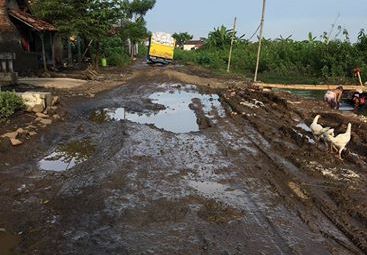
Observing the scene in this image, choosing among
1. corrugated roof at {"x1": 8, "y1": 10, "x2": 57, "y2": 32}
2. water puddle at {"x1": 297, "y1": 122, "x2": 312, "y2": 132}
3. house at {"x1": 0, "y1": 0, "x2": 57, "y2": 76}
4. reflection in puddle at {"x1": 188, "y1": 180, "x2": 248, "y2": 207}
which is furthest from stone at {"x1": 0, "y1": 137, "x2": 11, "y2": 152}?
corrugated roof at {"x1": 8, "y1": 10, "x2": 57, "y2": 32}

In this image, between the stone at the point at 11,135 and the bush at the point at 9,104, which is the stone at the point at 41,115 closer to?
the bush at the point at 9,104

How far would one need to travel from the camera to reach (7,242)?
4898mm

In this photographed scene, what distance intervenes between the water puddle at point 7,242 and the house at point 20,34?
1563 centimetres

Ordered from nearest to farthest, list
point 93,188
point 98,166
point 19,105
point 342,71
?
point 93,188, point 98,166, point 19,105, point 342,71

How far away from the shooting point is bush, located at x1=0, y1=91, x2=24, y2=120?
34.0 feet

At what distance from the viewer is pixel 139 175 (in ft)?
23.6

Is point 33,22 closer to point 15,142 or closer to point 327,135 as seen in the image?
point 15,142

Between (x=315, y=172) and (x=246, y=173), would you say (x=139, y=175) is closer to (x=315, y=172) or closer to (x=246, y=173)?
(x=246, y=173)

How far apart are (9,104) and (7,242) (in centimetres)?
649

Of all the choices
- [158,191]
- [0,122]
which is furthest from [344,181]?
[0,122]

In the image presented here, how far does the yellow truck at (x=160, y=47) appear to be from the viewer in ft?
117

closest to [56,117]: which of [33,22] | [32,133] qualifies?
[32,133]

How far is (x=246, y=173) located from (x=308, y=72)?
26193mm

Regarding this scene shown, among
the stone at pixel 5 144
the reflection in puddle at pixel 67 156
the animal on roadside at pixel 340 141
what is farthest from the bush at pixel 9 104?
the animal on roadside at pixel 340 141
